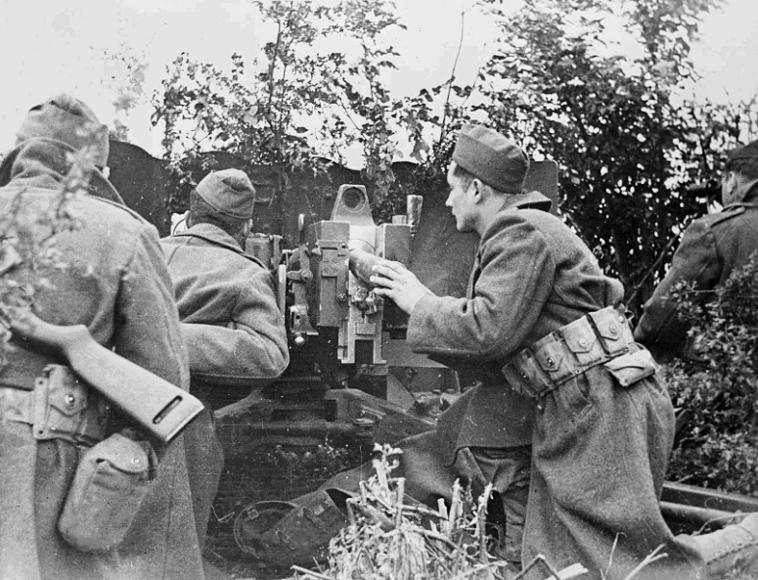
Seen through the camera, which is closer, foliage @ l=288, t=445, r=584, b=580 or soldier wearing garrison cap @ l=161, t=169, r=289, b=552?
foliage @ l=288, t=445, r=584, b=580

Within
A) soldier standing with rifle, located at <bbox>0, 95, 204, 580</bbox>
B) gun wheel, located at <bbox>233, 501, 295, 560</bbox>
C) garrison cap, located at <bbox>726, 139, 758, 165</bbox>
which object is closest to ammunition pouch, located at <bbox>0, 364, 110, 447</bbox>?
soldier standing with rifle, located at <bbox>0, 95, 204, 580</bbox>

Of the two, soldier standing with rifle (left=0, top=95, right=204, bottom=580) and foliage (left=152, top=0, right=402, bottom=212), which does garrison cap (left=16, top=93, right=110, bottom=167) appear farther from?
foliage (left=152, top=0, right=402, bottom=212)

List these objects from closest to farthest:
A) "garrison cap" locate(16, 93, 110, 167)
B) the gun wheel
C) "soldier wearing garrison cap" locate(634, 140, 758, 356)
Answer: "garrison cap" locate(16, 93, 110, 167)
"soldier wearing garrison cap" locate(634, 140, 758, 356)
the gun wheel

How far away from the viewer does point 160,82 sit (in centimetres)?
600

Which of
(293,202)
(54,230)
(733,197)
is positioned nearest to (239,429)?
(293,202)

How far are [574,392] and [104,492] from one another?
1559 millimetres

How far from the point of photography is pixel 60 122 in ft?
10.6

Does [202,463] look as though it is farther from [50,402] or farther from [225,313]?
[50,402]

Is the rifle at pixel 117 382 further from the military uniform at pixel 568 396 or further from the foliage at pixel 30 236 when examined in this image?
the military uniform at pixel 568 396

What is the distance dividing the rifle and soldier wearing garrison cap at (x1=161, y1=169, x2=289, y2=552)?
1.61m

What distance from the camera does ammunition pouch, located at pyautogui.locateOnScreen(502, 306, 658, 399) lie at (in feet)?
Result: 12.6

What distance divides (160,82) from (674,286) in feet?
8.72

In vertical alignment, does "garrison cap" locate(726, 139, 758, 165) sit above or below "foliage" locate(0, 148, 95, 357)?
below

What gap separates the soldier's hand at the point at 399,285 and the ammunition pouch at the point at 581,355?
0.42m
